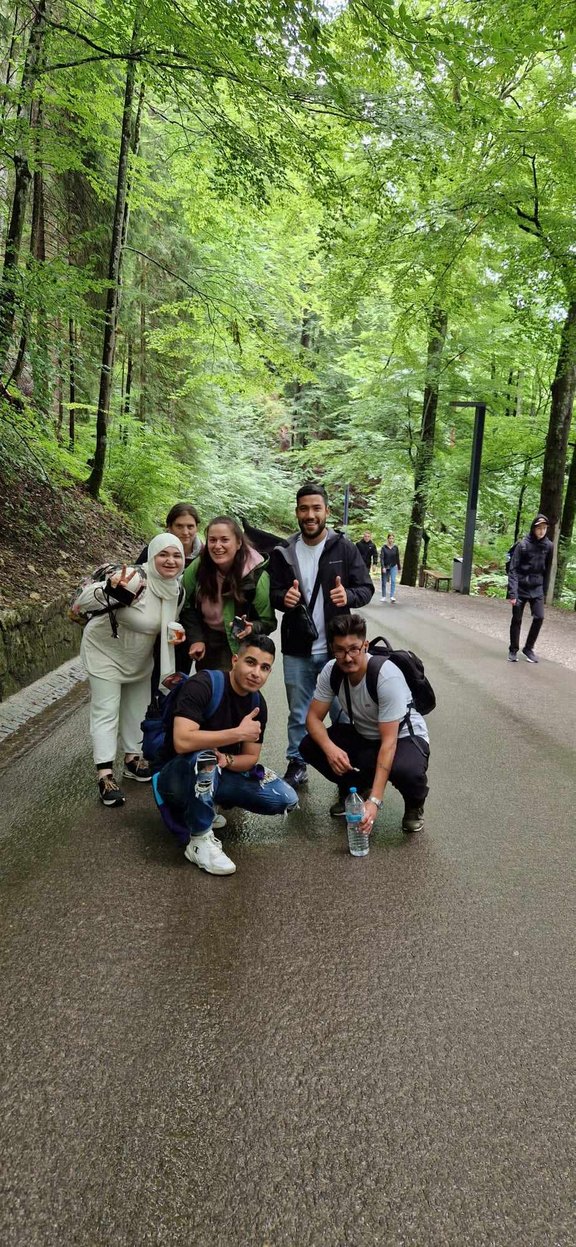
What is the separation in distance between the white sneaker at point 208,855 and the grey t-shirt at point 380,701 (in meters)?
1.07

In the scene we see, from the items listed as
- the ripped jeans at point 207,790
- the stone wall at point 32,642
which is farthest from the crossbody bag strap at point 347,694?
the stone wall at point 32,642

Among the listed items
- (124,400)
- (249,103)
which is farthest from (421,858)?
(124,400)

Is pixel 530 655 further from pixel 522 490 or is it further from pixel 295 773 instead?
pixel 522 490

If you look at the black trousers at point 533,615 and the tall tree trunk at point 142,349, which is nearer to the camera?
the black trousers at point 533,615

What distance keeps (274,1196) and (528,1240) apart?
25.6 inches

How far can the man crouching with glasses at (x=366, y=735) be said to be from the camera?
3.83 m

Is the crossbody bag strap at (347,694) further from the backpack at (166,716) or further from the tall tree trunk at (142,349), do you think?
the tall tree trunk at (142,349)

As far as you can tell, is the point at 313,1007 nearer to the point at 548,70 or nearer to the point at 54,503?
the point at 54,503

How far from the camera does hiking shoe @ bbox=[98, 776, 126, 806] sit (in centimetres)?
424

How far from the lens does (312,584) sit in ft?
15.0

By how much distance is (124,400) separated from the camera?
15945 millimetres

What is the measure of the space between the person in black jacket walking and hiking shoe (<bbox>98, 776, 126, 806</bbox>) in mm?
1382

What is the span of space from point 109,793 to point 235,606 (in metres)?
1.39

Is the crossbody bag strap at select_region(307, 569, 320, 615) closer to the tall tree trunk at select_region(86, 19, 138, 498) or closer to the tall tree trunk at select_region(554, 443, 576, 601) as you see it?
the tall tree trunk at select_region(86, 19, 138, 498)
